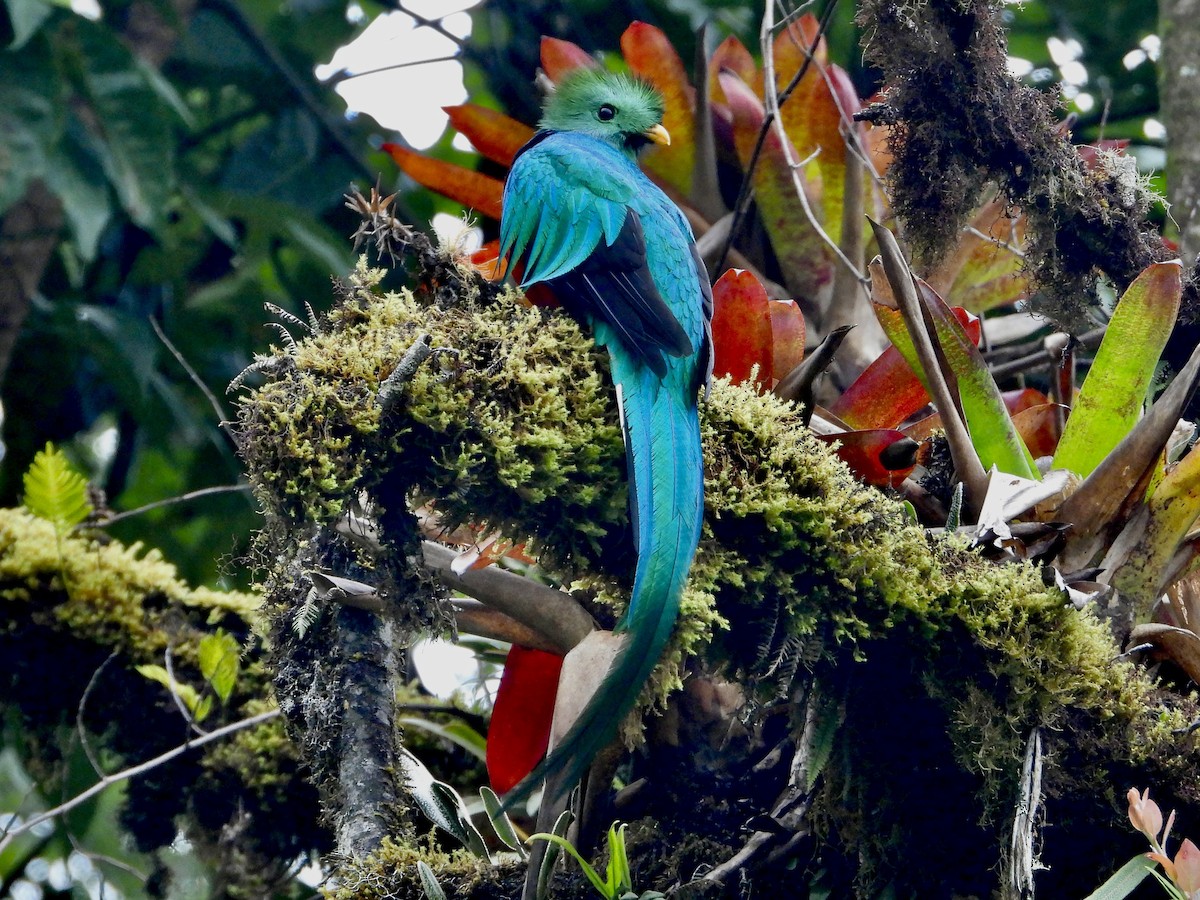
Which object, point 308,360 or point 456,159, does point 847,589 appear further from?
point 456,159

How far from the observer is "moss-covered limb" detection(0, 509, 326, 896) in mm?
3051

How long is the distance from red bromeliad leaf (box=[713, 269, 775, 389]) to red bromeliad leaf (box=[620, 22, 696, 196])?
3.32 ft

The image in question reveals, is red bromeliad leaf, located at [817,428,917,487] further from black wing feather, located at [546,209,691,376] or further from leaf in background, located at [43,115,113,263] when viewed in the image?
leaf in background, located at [43,115,113,263]

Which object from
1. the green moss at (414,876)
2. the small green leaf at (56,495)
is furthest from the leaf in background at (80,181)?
the green moss at (414,876)

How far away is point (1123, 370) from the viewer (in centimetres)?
250

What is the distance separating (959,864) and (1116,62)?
3.81 metres

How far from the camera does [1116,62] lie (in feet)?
15.9

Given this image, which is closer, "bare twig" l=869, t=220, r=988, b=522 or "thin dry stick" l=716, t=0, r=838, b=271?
"bare twig" l=869, t=220, r=988, b=522

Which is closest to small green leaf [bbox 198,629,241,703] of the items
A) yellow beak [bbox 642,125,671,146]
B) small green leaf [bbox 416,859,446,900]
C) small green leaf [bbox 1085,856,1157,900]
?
small green leaf [bbox 416,859,446,900]

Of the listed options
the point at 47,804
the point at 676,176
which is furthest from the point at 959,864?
the point at 47,804

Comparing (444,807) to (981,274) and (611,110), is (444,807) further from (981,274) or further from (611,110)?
(981,274)

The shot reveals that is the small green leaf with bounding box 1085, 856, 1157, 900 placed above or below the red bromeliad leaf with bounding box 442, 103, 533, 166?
below

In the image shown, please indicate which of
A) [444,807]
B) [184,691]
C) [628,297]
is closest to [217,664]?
[184,691]

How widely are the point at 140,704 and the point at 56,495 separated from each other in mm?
577
